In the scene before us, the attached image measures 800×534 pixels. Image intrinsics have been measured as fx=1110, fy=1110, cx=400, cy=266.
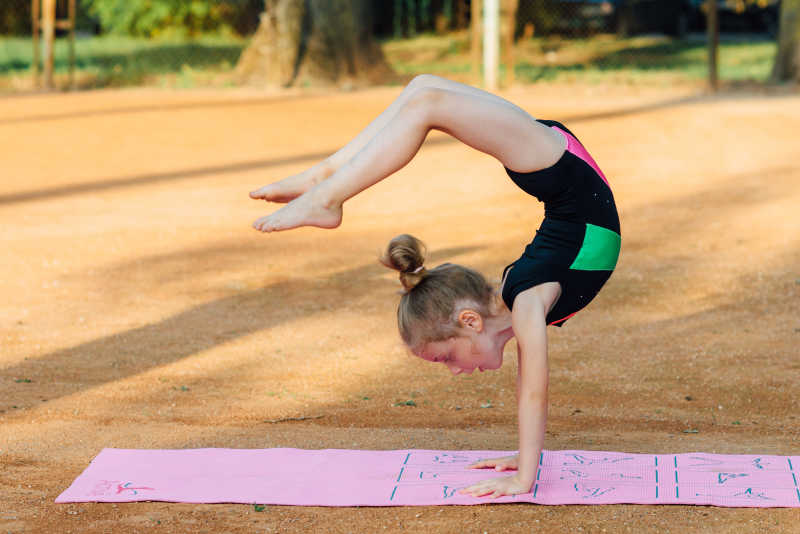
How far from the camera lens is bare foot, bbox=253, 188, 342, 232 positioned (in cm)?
356

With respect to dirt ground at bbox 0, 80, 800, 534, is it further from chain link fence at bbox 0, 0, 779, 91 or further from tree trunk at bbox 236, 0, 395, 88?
chain link fence at bbox 0, 0, 779, 91

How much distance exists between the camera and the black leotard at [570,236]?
3682 mm

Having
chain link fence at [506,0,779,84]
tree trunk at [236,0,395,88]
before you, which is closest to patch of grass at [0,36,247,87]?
tree trunk at [236,0,395,88]

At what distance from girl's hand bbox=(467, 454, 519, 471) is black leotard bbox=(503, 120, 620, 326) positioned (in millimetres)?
530

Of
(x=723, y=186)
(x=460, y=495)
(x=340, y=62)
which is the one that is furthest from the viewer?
(x=340, y=62)

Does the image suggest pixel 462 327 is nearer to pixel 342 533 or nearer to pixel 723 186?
pixel 342 533

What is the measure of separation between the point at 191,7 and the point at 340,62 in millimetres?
10326

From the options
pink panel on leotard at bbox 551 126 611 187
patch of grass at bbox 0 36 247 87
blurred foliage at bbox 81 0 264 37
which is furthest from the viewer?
blurred foliage at bbox 81 0 264 37

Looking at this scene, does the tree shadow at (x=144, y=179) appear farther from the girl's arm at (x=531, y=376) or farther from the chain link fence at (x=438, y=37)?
the chain link fence at (x=438, y=37)

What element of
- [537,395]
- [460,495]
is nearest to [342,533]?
[460,495]

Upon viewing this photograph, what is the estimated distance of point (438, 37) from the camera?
88.1 feet

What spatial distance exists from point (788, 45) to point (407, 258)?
14532 millimetres

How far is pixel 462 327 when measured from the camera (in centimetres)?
368

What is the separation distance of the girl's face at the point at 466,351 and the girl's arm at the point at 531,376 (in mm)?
156
